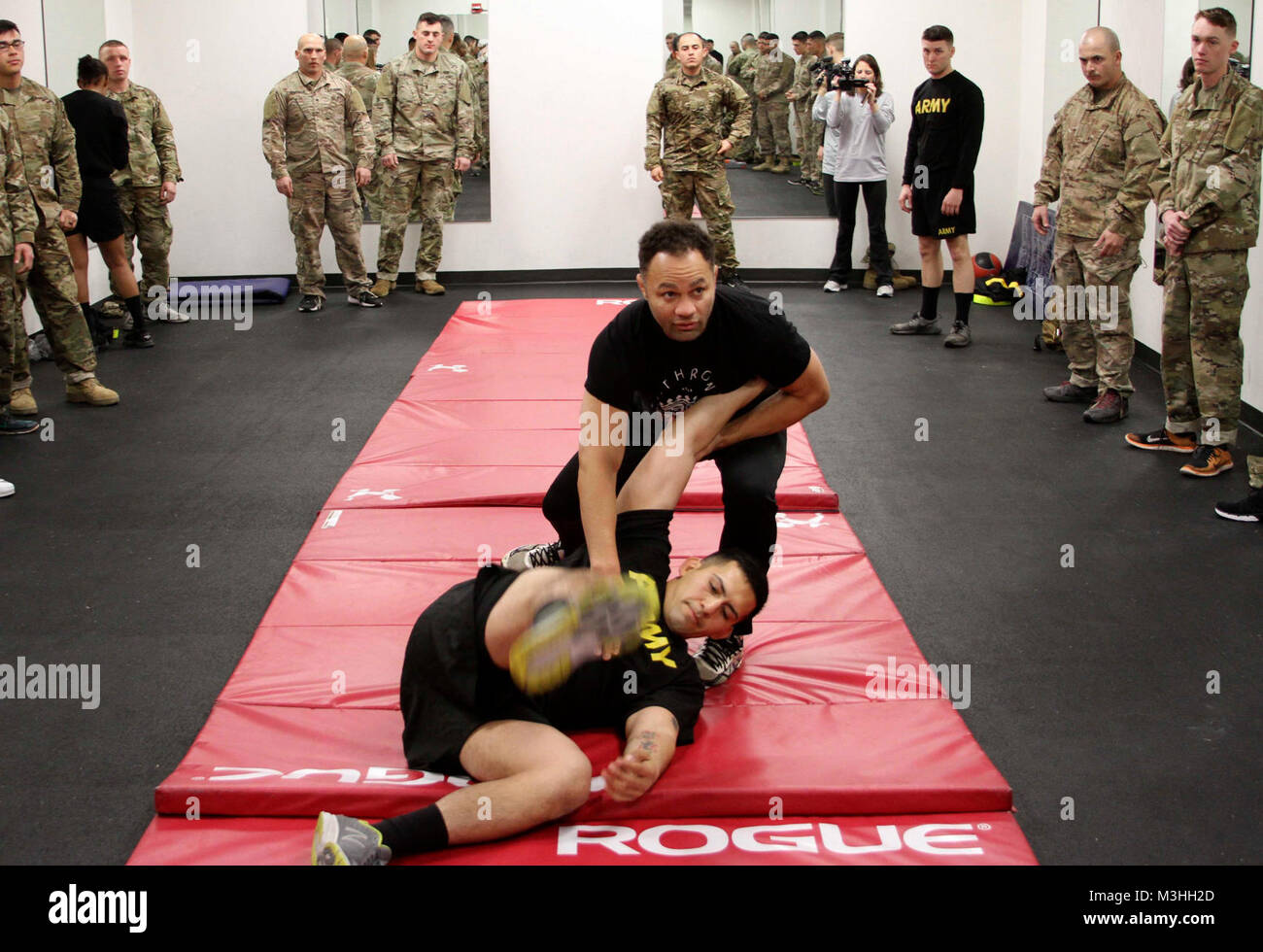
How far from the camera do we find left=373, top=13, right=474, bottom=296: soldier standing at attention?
26.9 feet

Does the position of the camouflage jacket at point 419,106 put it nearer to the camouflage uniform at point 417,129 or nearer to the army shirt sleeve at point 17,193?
the camouflage uniform at point 417,129

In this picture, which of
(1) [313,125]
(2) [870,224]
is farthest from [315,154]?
(2) [870,224]

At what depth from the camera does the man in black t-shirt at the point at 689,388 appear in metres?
2.69

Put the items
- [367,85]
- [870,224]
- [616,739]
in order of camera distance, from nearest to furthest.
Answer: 1. [616,739]
2. [870,224]
3. [367,85]

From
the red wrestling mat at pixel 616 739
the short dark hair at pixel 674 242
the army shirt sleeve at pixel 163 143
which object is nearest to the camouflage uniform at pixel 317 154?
the army shirt sleeve at pixel 163 143

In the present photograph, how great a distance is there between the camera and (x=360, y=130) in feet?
25.8

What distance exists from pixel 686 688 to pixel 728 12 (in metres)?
7.21

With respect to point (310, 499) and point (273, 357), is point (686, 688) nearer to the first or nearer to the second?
point (310, 499)

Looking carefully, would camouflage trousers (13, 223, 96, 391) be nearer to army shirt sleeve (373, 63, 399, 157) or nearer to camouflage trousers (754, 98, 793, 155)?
army shirt sleeve (373, 63, 399, 157)

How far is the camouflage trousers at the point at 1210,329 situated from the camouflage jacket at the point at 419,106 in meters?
4.97

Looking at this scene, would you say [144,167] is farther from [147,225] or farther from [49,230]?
[49,230]

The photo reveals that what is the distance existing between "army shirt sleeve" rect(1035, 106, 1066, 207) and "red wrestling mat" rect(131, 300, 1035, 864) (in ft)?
7.43

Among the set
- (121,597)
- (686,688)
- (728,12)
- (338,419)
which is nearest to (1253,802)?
(686,688)

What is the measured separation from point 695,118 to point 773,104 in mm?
1440
